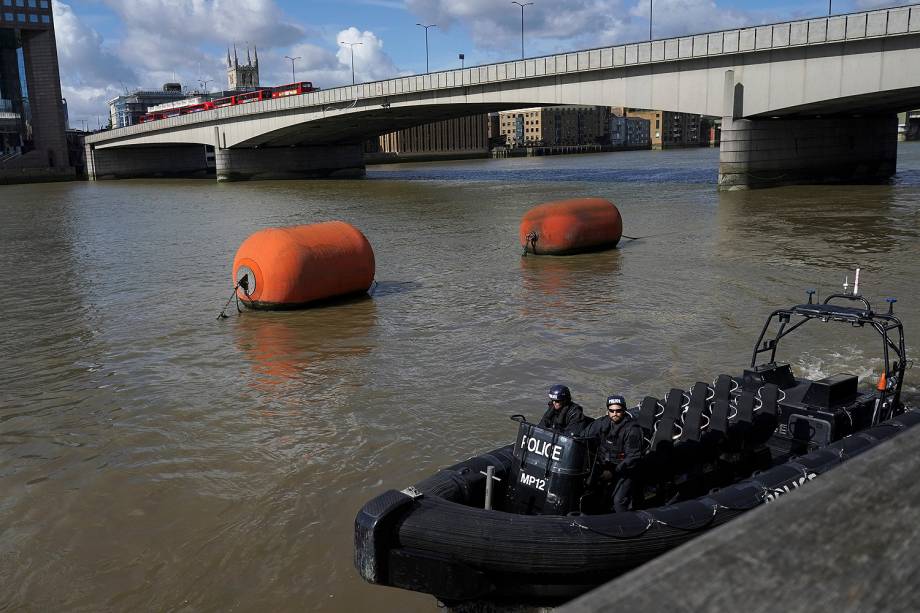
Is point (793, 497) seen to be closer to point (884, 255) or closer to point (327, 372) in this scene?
point (327, 372)

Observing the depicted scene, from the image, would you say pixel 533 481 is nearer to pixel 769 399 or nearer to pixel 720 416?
pixel 720 416

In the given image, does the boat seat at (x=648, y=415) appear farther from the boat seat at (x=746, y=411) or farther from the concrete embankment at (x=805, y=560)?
the concrete embankment at (x=805, y=560)

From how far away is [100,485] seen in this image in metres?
8.70

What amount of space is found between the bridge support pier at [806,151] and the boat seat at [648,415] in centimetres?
3748

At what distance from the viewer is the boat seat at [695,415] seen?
7.46 meters

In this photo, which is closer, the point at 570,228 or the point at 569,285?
the point at 569,285

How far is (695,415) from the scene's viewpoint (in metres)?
7.54

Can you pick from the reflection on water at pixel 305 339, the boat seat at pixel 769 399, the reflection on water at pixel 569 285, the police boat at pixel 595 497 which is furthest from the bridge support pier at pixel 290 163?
the police boat at pixel 595 497

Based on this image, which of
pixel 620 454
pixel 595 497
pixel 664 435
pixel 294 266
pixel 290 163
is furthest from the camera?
pixel 290 163

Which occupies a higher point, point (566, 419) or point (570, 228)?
point (570, 228)

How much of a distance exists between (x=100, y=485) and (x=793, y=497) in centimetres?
861

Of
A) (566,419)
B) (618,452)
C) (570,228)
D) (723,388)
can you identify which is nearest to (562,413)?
(566,419)

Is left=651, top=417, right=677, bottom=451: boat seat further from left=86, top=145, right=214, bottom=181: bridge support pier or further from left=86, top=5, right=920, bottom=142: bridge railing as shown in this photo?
left=86, top=145, right=214, bottom=181: bridge support pier

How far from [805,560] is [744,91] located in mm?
43142
